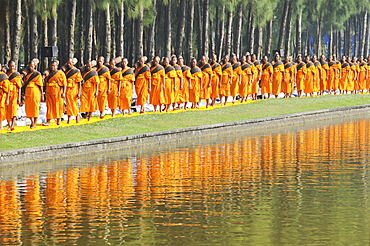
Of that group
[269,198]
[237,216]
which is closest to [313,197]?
A: [269,198]

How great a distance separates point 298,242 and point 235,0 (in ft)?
175

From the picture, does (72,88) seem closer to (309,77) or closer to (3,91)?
(3,91)

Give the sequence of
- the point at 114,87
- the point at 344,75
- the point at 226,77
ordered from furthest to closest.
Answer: the point at 344,75, the point at 226,77, the point at 114,87

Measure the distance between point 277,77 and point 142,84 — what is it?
39.9 ft

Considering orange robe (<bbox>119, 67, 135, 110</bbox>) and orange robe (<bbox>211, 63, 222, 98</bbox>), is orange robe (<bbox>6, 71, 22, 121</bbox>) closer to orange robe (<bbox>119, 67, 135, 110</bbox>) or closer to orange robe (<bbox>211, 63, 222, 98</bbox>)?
orange robe (<bbox>119, 67, 135, 110</bbox>)

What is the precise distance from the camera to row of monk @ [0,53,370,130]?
81.9 ft

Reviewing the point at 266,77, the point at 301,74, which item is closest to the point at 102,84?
the point at 266,77

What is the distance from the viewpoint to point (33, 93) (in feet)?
81.7

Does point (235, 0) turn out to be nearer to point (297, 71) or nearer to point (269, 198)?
A: point (297, 71)

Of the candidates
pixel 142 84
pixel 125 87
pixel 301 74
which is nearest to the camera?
pixel 125 87

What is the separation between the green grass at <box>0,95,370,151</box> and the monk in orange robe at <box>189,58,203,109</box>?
1934 millimetres

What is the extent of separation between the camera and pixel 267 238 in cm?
930

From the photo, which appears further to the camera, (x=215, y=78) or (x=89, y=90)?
(x=215, y=78)

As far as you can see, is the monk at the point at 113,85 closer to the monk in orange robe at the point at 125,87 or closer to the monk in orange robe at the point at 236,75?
the monk in orange robe at the point at 125,87
